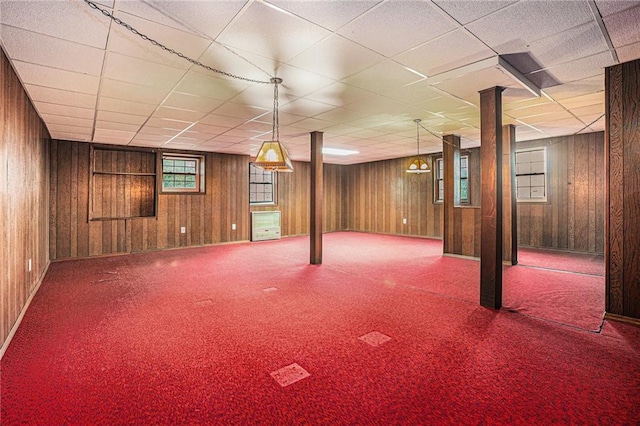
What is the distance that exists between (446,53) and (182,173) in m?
6.85

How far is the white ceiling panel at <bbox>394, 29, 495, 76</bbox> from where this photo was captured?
2514 millimetres

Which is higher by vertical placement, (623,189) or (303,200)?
(303,200)

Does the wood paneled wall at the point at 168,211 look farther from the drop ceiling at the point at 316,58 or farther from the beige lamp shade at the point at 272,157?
the beige lamp shade at the point at 272,157

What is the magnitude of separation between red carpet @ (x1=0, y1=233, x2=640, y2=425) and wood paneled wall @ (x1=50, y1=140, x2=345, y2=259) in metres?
2.91

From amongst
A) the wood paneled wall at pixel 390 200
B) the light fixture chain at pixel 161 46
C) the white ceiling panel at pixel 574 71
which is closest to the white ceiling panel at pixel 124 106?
the light fixture chain at pixel 161 46

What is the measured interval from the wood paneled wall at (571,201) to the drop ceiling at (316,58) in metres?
1.68

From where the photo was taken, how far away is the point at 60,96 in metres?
3.70

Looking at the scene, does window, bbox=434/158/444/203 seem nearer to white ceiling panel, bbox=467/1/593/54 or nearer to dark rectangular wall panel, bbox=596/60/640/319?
dark rectangular wall panel, bbox=596/60/640/319

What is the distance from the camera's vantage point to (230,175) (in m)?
8.48

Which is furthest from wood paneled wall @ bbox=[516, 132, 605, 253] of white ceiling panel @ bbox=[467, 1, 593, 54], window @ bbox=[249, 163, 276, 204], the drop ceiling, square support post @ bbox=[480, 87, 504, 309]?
window @ bbox=[249, 163, 276, 204]

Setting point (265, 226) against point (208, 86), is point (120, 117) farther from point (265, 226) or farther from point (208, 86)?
point (265, 226)

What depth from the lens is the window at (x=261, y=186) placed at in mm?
9016

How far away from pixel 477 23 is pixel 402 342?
2.47 m

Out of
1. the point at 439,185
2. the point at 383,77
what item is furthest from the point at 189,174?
the point at 439,185
